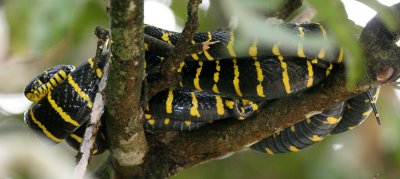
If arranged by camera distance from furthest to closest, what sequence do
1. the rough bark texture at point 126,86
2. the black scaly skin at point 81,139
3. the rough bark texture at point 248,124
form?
the black scaly skin at point 81,139, the rough bark texture at point 248,124, the rough bark texture at point 126,86

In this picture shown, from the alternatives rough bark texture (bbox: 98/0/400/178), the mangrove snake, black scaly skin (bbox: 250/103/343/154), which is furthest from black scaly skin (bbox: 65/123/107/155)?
black scaly skin (bbox: 250/103/343/154)

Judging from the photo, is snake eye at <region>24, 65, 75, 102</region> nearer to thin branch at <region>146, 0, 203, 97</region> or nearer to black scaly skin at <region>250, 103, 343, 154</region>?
thin branch at <region>146, 0, 203, 97</region>

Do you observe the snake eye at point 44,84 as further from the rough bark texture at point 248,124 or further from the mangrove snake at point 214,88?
the rough bark texture at point 248,124

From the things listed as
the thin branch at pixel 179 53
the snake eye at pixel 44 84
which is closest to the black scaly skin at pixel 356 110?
the thin branch at pixel 179 53

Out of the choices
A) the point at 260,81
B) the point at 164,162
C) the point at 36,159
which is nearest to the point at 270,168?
the point at 164,162

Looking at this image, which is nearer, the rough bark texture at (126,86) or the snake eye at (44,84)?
the rough bark texture at (126,86)

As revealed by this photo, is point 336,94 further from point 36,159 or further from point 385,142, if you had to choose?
point 36,159
